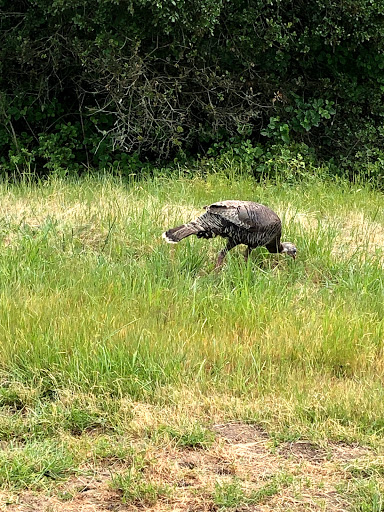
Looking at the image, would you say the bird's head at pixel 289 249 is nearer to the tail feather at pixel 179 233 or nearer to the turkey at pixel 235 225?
the turkey at pixel 235 225

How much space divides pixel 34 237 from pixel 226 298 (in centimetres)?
231

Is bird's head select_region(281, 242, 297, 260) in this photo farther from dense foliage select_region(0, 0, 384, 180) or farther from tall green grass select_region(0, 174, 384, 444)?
dense foliage select_region(0, 0, 384, 180)

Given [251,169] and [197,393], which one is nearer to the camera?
[197,393]

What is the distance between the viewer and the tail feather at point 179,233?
19.0 feet

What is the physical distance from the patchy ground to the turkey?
87.6 inches

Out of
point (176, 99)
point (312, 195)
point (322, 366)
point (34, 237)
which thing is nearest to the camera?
point (322, 366)

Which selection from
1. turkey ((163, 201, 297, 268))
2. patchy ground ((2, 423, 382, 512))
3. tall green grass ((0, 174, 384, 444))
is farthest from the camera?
turkey ((163, 201, 297, 268))

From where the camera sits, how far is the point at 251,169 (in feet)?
37.3

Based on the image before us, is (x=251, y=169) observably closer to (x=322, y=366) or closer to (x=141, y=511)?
(x=322, y=366)

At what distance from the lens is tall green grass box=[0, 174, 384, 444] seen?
4348 mm

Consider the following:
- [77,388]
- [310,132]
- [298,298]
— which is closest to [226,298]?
[298,298]

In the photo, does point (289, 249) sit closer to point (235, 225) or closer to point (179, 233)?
point (235, 225)

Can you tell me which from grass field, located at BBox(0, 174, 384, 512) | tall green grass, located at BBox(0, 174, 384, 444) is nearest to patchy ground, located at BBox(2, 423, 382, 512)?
grass field, located at BBox(0, 174, 384, 512)

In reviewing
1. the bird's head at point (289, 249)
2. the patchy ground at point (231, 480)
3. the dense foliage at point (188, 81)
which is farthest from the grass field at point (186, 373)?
the dense foliage at point (188, 81)
